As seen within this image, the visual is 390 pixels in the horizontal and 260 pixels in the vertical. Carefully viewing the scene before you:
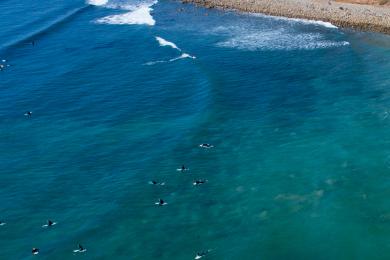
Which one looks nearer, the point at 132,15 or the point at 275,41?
the point at 275,41

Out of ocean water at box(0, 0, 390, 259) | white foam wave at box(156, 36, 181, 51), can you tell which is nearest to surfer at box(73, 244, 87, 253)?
ocean water at box(0, 0, 390, 259)

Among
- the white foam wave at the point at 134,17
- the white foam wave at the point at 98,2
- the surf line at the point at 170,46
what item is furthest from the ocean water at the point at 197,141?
the white foam wave at the point at 98,2

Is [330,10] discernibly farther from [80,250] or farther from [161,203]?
[80,250]

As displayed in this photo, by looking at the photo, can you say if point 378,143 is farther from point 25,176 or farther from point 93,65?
point 93,65

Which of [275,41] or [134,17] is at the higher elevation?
[134,17]

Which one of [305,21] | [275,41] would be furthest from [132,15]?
[305,21]

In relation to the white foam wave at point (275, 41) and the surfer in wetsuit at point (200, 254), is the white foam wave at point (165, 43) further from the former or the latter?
the surfer in wetsuit at point (200, 254)

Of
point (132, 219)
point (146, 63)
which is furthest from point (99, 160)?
point (146, 63)
